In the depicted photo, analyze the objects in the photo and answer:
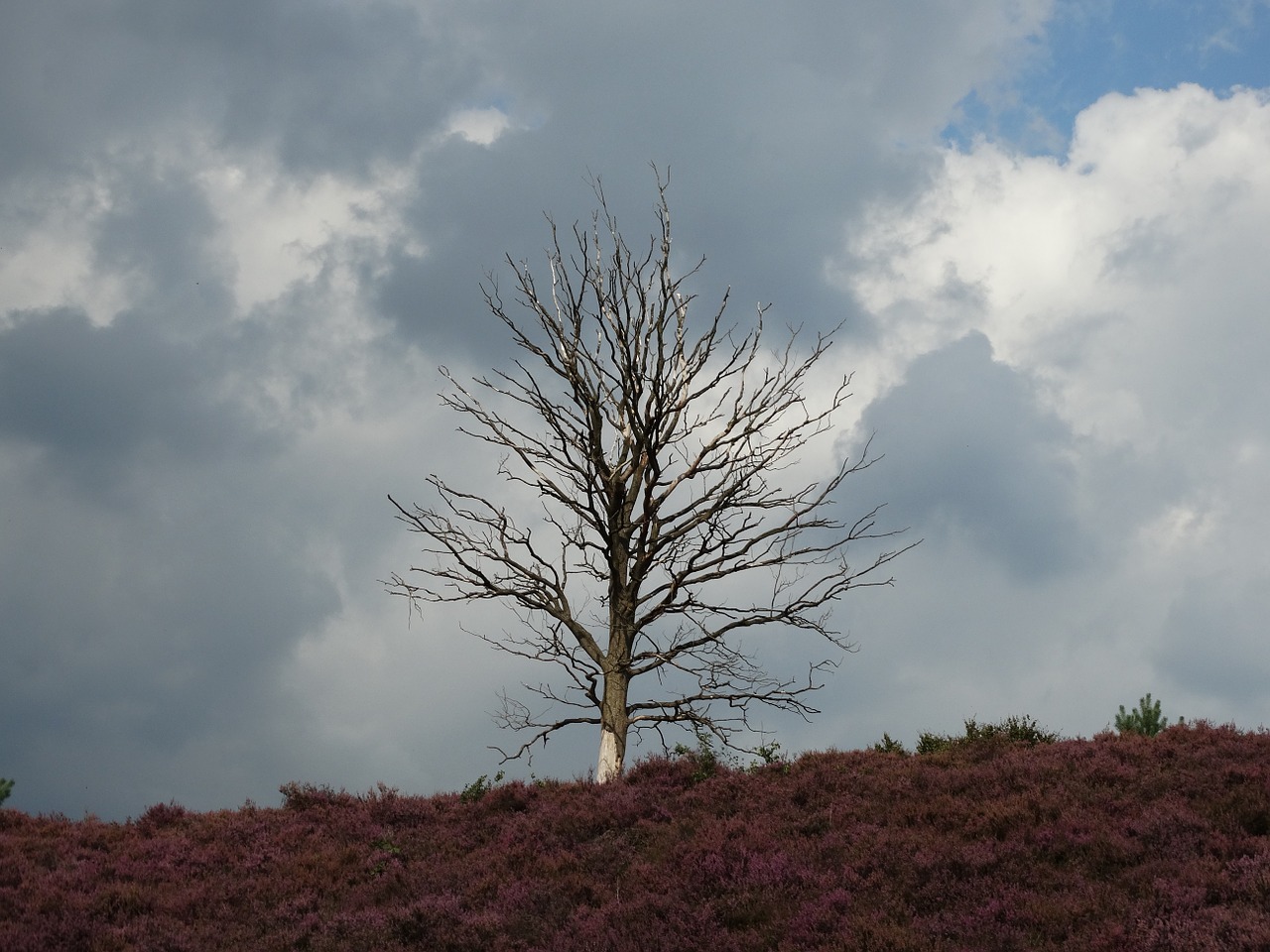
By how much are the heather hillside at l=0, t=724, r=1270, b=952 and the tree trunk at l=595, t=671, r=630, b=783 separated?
162cm

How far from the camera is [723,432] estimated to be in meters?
23.1

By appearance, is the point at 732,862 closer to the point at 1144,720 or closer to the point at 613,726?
the point at 613,726

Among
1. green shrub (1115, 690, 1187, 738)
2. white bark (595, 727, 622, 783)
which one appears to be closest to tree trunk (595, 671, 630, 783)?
white bark (595, 727, 622, 783)

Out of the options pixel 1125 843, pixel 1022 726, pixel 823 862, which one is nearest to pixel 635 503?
pixel 1022 726

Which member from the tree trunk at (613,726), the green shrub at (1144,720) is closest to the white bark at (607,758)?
the tree trunk at (613,726)

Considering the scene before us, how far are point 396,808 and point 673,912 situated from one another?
24.0 ft

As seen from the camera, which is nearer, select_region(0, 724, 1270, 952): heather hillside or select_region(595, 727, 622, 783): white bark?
select_region(0, 724, 1270, 952): heather hillside

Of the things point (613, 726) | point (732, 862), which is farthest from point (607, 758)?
point (732, 862)

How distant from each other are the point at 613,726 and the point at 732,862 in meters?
6.76

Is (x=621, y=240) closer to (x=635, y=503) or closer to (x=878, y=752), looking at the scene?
(x=635, y=503)

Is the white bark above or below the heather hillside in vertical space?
above

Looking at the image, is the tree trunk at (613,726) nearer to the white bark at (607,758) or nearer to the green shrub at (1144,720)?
the white bark at (607,758)

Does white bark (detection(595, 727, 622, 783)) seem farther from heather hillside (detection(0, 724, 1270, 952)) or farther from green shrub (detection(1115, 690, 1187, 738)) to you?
green shrub (detection(1115, 690, 1187, 738))

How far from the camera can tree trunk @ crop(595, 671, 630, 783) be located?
799 inches
